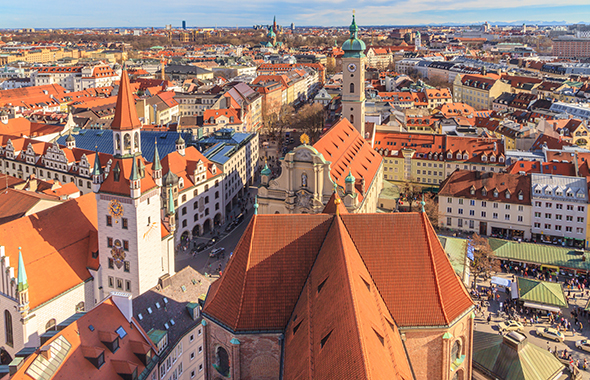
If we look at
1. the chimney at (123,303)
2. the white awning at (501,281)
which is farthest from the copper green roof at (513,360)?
the chimney at (123,303)

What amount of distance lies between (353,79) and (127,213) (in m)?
49.5

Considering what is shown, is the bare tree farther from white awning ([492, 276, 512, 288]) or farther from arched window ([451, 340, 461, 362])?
arched window ([451, 340, 461, 362])

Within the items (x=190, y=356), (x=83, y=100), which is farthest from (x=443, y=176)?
(x=83, y=100)

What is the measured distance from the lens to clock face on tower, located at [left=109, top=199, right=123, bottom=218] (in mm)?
42272

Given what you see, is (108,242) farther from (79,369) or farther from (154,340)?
(79,369)

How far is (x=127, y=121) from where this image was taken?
41156 mm

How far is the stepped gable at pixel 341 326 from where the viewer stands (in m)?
21.0

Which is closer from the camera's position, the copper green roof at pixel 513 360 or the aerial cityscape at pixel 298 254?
the aerial cityscape at pixel 298 254

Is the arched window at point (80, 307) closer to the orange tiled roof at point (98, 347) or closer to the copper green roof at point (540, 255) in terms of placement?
the orange tiled roof at point (98, 347)

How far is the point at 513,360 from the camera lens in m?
38.7

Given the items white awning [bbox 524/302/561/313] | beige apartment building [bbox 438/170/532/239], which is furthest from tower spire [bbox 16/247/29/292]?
beige apartment building [bbox 438/170/532/239]

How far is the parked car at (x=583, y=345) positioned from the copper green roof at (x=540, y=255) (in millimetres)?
13498

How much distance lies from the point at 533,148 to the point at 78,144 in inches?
3049

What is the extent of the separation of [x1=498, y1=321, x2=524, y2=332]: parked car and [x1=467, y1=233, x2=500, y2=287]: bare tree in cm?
805
